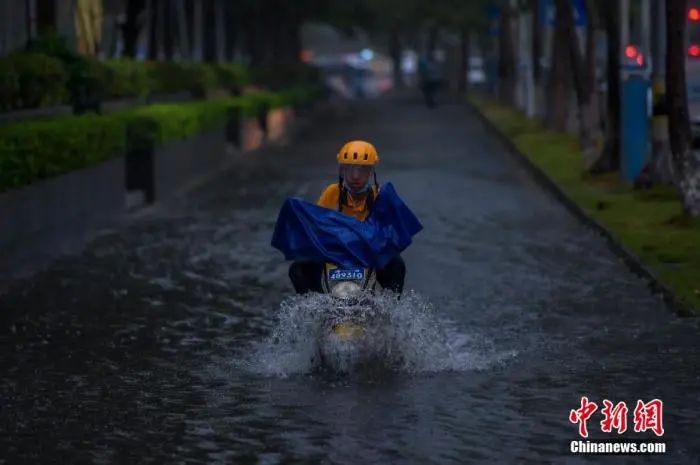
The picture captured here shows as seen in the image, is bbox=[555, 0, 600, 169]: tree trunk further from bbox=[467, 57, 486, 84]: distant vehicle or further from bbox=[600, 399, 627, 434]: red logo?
bbox=[467, 57, 486, 84]: distant vehicle

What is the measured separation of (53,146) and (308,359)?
9.39 m

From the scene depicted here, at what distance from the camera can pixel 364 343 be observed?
11531 millimetres

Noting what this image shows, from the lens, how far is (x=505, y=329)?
45.6 feet

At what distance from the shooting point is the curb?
48.2 feet

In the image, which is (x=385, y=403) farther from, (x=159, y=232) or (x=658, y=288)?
(x=159, y=232)

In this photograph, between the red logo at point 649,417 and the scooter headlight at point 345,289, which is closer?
the red logo at point 649,417

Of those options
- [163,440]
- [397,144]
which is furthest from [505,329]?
[397,144]

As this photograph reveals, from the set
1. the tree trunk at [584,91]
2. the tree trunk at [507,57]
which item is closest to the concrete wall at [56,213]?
the tree trunk at [584,91]

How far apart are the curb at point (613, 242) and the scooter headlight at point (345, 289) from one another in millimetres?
3483

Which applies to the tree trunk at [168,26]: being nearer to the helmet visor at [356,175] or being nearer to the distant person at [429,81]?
the distant person at [429,81]

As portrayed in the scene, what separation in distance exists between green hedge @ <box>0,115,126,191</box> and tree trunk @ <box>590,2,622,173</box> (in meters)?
7.36

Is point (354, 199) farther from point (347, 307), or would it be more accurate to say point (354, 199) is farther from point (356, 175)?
point (347, 307)

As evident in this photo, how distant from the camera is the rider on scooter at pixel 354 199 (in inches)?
458

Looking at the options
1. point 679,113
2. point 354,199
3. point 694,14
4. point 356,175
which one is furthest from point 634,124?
point 694,14
